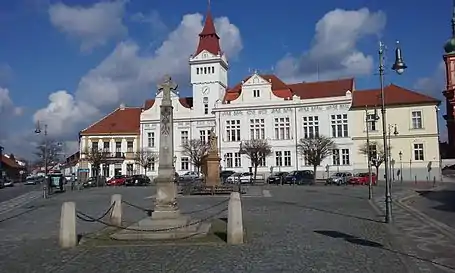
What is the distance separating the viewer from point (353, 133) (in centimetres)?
7406

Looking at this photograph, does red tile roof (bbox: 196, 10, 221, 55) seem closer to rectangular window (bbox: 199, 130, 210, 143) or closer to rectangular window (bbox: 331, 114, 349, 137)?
rectangular window (bbox: 199, 130, 210, 143)

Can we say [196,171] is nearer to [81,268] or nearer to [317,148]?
[317,148]

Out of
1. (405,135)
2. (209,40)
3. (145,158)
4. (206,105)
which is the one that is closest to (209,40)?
(209,40)

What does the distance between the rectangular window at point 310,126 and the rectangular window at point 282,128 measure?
238 cm

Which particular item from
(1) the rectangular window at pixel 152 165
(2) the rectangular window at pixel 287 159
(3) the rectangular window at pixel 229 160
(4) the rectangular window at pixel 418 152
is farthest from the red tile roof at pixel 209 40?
(4) the rectangular window at pixel 418 152

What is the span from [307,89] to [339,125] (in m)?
8.80

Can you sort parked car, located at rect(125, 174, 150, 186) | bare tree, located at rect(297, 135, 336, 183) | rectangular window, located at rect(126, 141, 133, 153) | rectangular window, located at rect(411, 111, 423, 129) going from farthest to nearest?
rectangular window, located at rect(126, 141, 133, 153) → rectangular window, located at rect(411, 111, 423, 129) → parked car, located at rect(125, 174, 150, 186) → bare tree, located at rect(297, 135, 336, 183)

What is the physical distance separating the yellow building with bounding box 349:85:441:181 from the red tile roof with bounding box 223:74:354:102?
3.91 metres

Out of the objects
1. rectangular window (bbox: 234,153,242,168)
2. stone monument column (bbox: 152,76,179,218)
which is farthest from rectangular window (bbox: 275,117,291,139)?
stone monument column (bbox: 152,76,179,218)

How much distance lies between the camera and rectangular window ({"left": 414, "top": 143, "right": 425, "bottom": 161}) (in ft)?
235

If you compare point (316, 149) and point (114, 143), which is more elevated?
point (114, 143)

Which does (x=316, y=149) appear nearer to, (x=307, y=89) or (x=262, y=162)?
(x=262, y=162)

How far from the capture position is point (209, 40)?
8600 cm

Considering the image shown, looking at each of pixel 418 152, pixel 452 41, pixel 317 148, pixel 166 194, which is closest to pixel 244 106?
pixel 317 148
